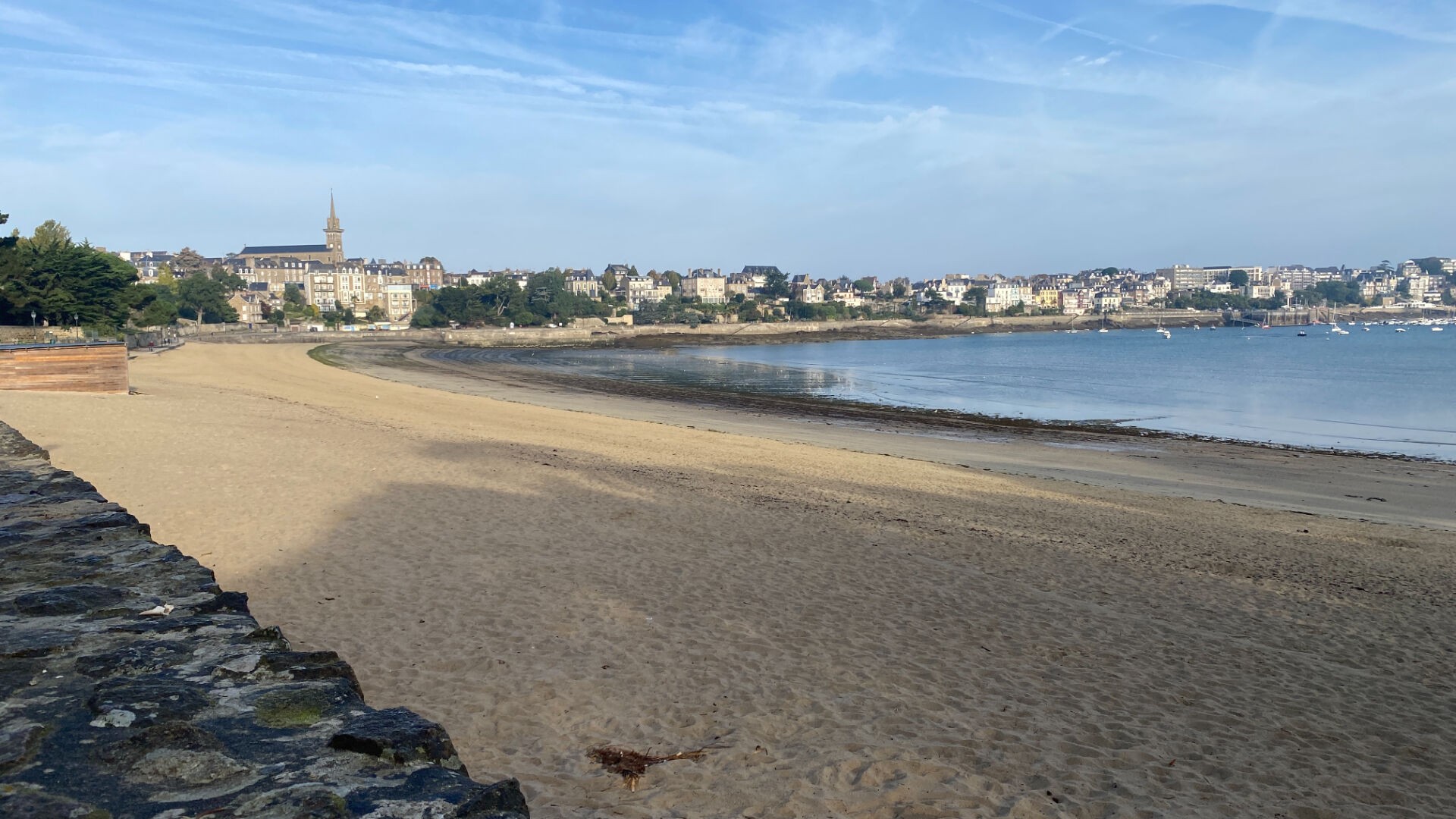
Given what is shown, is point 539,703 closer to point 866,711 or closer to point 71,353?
point 866,711

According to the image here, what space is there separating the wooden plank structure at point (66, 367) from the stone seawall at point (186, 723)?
2118cm

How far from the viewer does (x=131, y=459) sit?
40.7ft

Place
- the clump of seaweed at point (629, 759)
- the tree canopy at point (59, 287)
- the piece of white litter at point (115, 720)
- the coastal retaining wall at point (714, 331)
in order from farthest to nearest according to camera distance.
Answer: the coastal retaining wall at point (714, 331) < the tree canopy at point (59, 287) < the clump of seaweed at point (629, 759) < the piece of white litter at point (115, 720)

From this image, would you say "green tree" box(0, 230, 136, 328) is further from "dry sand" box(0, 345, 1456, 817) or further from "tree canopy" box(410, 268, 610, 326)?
"tree canopy" box(410, 268, 610, 326)

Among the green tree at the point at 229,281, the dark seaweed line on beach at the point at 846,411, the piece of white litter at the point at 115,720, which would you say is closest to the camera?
the piece of white litter at the point at 115,720

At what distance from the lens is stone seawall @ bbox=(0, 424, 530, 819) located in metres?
2.37

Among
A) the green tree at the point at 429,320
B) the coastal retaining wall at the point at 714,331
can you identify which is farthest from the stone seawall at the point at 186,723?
the green tree at the point at 429,320

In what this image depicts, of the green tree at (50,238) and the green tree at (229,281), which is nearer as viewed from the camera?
the green tree at (50,238)

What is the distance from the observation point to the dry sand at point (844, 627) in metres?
4.55

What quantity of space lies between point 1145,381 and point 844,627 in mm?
48518

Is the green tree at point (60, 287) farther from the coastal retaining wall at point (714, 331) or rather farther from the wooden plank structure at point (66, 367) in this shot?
the wooden plank structure at point (66, 367)

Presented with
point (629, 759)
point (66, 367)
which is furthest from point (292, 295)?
point (629, 759)

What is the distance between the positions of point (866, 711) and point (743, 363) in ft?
195

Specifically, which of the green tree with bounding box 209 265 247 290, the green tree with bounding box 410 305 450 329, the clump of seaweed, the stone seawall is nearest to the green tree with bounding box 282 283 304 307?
the green tree with bounding box 209 265 247 290
